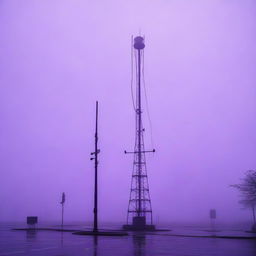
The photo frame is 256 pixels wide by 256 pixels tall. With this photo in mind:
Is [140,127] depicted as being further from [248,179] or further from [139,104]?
[248,179]

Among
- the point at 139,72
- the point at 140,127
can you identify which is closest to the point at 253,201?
the point at 140,127

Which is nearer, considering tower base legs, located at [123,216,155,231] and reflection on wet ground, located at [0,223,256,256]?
reflection on wet ground, located at [0,223,256,256]

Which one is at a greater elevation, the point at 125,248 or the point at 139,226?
the point at 125,248

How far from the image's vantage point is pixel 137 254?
13312 mm

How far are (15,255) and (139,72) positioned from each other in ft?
145

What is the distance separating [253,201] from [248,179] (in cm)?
276

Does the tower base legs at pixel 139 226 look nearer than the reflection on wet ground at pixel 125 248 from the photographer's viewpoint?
No

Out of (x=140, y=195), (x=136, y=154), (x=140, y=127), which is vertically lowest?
(x=140, y=195)

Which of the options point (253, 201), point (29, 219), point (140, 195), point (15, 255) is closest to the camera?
point (15, 255)

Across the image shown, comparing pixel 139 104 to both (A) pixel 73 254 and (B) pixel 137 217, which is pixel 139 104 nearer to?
(B) pixel 137 217

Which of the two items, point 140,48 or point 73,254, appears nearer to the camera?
point 73,254

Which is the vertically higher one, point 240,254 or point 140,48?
point 140,48

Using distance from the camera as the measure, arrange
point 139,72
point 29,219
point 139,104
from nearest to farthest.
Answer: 1. point 29,219
2. point 139,104
3. point 139,72

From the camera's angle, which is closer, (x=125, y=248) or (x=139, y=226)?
(x=125, y=248)
